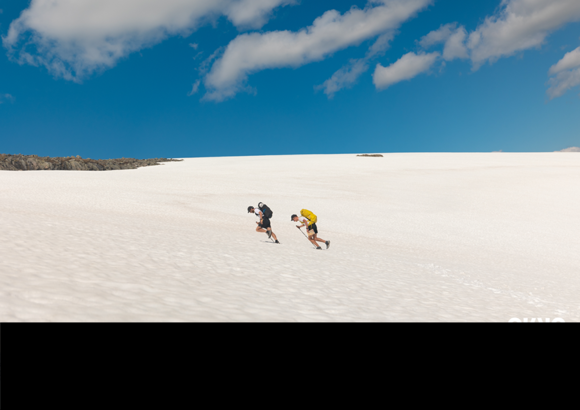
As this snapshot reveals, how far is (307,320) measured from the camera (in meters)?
5.57

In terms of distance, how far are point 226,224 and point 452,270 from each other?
9446mm

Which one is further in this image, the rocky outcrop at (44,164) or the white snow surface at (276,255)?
the rocky outcrop at (44,164)

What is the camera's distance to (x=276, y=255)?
11.2m

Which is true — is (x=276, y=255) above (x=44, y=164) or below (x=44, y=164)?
below

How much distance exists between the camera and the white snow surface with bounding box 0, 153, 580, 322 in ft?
19.2

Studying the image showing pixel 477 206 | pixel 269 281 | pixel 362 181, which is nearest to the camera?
pixel 269 281

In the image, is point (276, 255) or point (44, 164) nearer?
point (276, 255)

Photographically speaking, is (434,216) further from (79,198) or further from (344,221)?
(79,198)

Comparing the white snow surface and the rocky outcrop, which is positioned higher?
the rocky outcrop

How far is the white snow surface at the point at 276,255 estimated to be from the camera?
5852 millimetres

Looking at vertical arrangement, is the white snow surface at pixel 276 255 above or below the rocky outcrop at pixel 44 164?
below

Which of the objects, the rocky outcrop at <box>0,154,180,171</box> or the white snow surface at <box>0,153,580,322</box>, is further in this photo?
the rocky outcrop at <box>0,154,180,171</box>

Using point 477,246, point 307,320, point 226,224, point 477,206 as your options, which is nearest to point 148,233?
point 226,224
